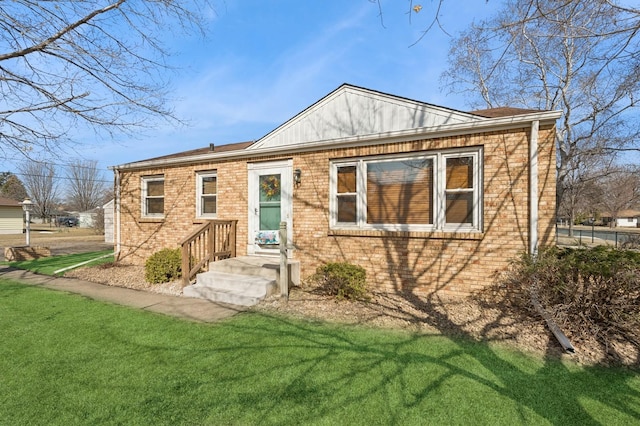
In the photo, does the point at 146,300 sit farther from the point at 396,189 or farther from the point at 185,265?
the point at 396,189

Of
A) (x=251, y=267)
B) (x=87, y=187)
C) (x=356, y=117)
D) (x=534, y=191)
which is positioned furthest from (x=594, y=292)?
(x=87, y=187)

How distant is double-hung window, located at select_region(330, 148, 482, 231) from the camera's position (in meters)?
6.23

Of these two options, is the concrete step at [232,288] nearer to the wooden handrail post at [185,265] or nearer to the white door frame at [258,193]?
the wooden handrail post at [185,265]

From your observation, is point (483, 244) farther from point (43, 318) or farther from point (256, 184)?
point (43, 318)

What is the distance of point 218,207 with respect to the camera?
891 cm

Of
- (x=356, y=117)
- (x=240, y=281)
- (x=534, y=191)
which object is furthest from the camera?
(x=356, y=117)

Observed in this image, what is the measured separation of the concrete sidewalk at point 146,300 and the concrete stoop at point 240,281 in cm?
19

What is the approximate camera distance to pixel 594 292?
420 cm

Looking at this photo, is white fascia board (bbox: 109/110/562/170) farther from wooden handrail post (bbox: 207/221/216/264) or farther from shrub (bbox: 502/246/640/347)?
shrub (bbox: 502/246/640/347)

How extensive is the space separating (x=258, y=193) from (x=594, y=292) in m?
6.79

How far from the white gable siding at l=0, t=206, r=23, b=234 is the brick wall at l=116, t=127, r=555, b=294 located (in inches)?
1412

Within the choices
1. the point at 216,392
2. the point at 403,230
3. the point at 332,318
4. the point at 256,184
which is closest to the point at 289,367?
the point at 216,392

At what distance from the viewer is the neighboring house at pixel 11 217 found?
31.9m

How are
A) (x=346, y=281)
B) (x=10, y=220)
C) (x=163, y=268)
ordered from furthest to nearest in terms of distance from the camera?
(x=10, y=220) < (x=163, y=268) < (x=346, y=281)
